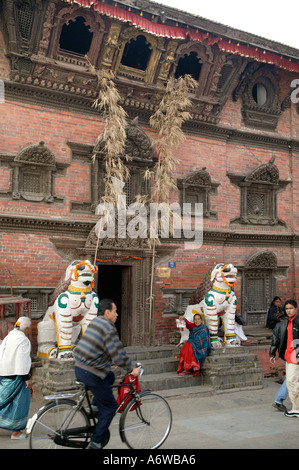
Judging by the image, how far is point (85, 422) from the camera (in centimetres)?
569

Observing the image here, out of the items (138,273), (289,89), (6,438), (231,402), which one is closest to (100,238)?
(138,273)

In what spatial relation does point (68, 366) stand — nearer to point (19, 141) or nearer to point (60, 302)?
point (60, 302)

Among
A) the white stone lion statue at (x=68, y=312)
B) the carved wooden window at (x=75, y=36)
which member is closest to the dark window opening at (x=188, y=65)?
the carved wooden window at (x=75, y=36)

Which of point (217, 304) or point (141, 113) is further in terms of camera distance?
point (141, 113)

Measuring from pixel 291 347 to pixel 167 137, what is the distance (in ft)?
20.7

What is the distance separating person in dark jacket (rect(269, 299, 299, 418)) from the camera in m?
7.92

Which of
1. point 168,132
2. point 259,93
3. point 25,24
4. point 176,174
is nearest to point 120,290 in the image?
point 176,174

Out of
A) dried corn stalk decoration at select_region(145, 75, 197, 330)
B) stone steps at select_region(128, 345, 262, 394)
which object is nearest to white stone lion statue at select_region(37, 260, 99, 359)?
stone steps at select_region(128, 345, 262, 394)

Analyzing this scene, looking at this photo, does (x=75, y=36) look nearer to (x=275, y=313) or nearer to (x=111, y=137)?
(x=111, y=137)

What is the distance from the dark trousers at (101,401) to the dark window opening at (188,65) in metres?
9.78

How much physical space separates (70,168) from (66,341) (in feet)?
13.6

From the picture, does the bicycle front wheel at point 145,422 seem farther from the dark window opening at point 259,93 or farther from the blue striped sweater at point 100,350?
the dark window opening at point 259,93

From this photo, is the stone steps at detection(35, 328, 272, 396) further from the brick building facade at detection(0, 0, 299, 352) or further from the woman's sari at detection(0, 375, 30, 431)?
the woman's sari at detection(0, 375, 30, 431)

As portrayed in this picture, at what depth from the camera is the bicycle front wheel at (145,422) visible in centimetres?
581
